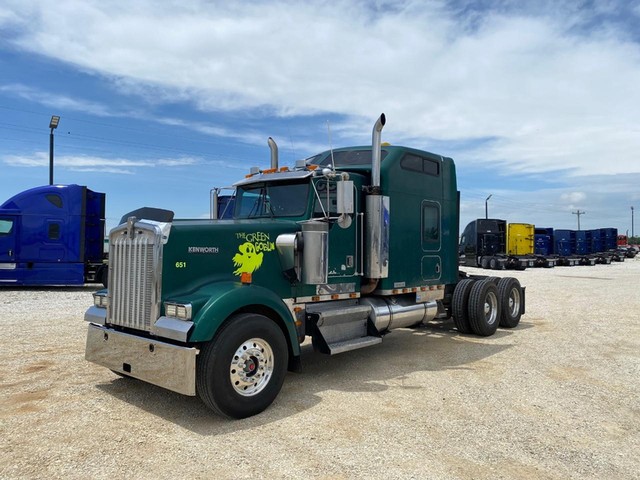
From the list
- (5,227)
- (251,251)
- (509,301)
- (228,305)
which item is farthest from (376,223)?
(5,227)

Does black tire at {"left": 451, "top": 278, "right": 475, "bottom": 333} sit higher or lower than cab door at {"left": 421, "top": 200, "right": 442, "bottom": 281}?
lower

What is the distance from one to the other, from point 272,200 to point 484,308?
4.67 meters

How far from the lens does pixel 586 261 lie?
1622 inches

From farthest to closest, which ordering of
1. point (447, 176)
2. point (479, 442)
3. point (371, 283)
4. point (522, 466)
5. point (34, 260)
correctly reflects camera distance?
point (34, 260)
point (447, 176)
point (371, 283)
point (479, 442)
point (522, 466)

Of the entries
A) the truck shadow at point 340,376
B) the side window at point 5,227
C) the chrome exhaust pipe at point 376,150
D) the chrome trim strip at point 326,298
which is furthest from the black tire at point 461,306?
the side window at point 5,227

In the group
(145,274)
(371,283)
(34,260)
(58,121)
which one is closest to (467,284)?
(371,283)

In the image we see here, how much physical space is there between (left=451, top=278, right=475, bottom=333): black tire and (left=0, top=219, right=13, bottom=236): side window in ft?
45.6

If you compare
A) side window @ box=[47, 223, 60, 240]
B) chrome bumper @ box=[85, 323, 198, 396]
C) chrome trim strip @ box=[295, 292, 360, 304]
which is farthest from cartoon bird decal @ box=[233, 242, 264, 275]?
side window @ box=[47, 223, 60, 240]

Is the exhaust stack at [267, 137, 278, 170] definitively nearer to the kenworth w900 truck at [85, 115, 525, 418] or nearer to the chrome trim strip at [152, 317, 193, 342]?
the kenworth w900 truck at [85, 115, 525, 418]

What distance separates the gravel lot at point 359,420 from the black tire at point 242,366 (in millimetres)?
187

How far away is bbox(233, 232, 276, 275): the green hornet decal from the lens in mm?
5355

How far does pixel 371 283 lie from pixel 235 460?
140 inches

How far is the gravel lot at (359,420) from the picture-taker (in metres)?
3.79

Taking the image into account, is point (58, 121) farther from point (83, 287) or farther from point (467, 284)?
point (467, 284)
